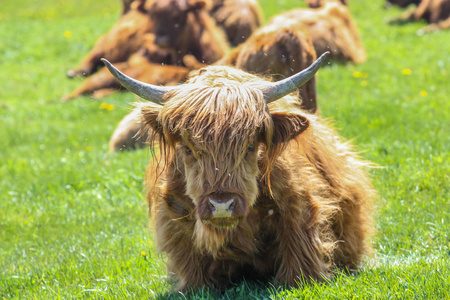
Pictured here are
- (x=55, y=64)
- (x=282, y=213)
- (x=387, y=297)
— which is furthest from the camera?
(x=55, y=64)

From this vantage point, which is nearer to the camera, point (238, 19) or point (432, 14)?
point (432, 14)

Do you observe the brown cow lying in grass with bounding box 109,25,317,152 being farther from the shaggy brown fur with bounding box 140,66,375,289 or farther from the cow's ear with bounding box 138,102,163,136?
the cow's ear with bounding box 138,102,163,136

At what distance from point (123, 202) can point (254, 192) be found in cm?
305

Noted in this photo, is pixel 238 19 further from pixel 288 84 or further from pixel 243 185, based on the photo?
pixel 243 185

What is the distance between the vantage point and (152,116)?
13.7 ft

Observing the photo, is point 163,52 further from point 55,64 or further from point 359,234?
point 359,234

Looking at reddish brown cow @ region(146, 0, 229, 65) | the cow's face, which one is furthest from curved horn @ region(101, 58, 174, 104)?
the cow's face

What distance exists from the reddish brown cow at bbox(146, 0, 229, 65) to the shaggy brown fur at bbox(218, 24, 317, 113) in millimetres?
5171

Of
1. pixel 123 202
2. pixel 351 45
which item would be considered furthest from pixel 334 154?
pixel 351 45

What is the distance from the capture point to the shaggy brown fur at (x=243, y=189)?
12.5 feet

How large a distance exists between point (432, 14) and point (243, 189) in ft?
38.5

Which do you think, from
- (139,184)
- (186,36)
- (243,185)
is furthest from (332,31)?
(243,185)

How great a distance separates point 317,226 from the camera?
4.35 m

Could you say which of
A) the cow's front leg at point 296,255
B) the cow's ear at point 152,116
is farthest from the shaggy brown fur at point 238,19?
the cow's front leg at point 296,255
